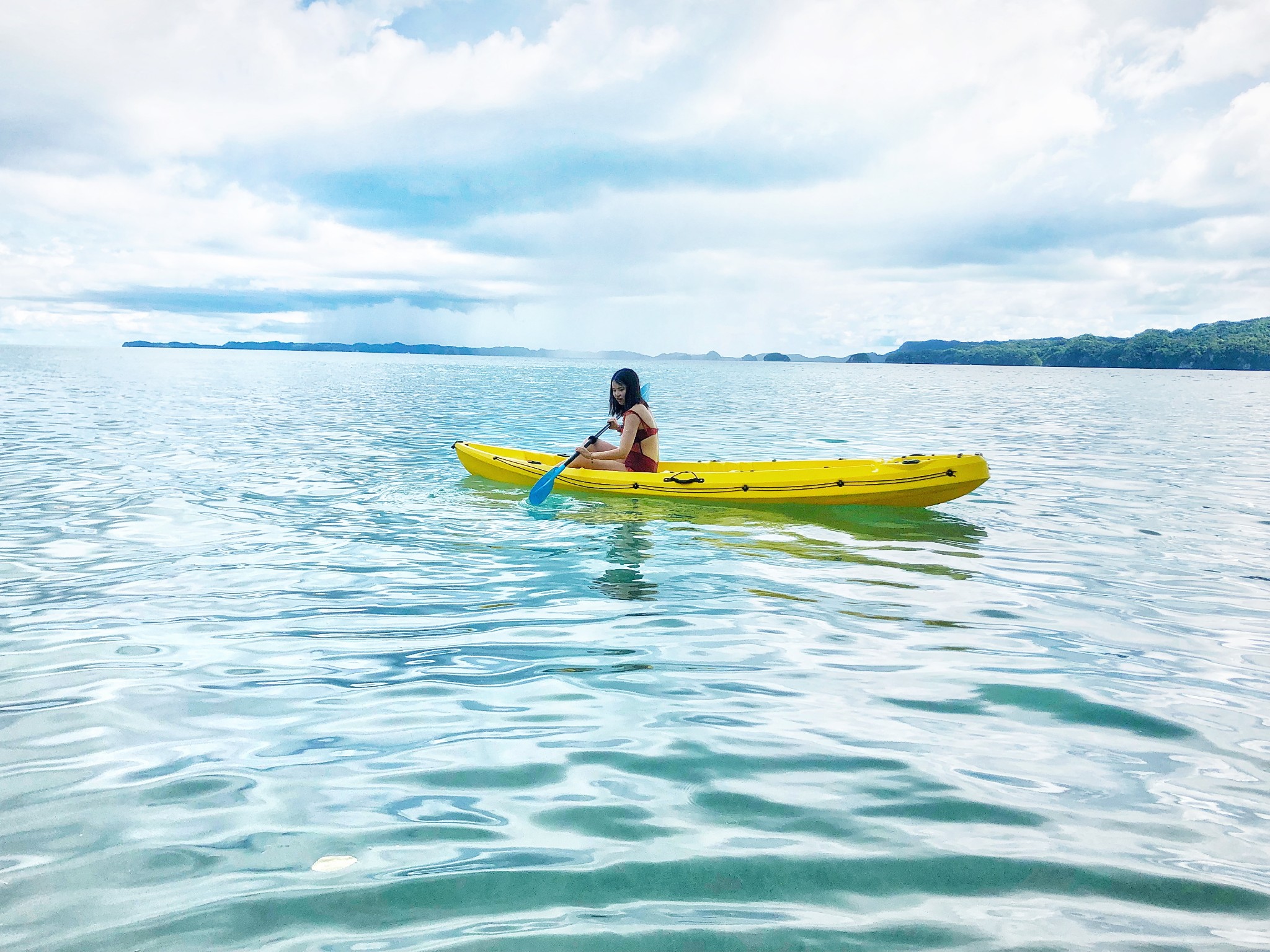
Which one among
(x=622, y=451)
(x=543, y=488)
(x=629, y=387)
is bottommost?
(x=543, y=488)

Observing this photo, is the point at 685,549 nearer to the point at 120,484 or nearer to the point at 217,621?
the point at 217,621

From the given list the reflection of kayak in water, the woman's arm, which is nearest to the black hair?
the woman's arm

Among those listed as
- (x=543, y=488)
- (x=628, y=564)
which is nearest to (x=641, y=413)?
(x=543, y=488)

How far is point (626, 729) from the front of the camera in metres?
4.15

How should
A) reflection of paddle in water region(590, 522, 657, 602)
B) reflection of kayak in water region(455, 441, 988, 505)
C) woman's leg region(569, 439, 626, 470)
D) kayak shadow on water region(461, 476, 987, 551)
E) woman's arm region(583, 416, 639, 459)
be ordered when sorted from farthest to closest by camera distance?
woman's leg region(569, 439, 626, 470)
woman's arm region(583, 416, 639, 459)
reflection of kayak in water region(455, 441, 988, 505)
kayak shadow on water region(461, 476, 987, 551)
reflection of paddle in water region(590, 522, 657, 602)

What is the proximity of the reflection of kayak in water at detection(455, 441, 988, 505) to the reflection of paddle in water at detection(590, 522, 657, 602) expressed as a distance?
115 cm

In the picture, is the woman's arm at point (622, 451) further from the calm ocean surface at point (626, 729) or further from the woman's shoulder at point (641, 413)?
the calm ocean surface at point (626, 729)

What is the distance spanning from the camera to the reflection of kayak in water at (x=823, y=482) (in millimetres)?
10344

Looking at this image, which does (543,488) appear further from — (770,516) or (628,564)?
(628,564)

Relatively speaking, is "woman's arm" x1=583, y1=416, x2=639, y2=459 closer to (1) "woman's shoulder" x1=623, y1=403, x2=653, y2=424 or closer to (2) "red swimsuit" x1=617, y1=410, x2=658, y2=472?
(2) "red swimsuit" x1=617, y1=410, x2=658, y2=472

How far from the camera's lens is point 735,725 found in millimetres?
4199

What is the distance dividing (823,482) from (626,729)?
6951 millimetres

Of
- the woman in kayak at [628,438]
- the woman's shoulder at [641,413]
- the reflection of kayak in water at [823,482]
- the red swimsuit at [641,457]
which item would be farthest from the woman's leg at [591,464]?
the woman's shoulder at [641,413]

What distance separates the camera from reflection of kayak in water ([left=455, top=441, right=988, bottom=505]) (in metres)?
10.3
